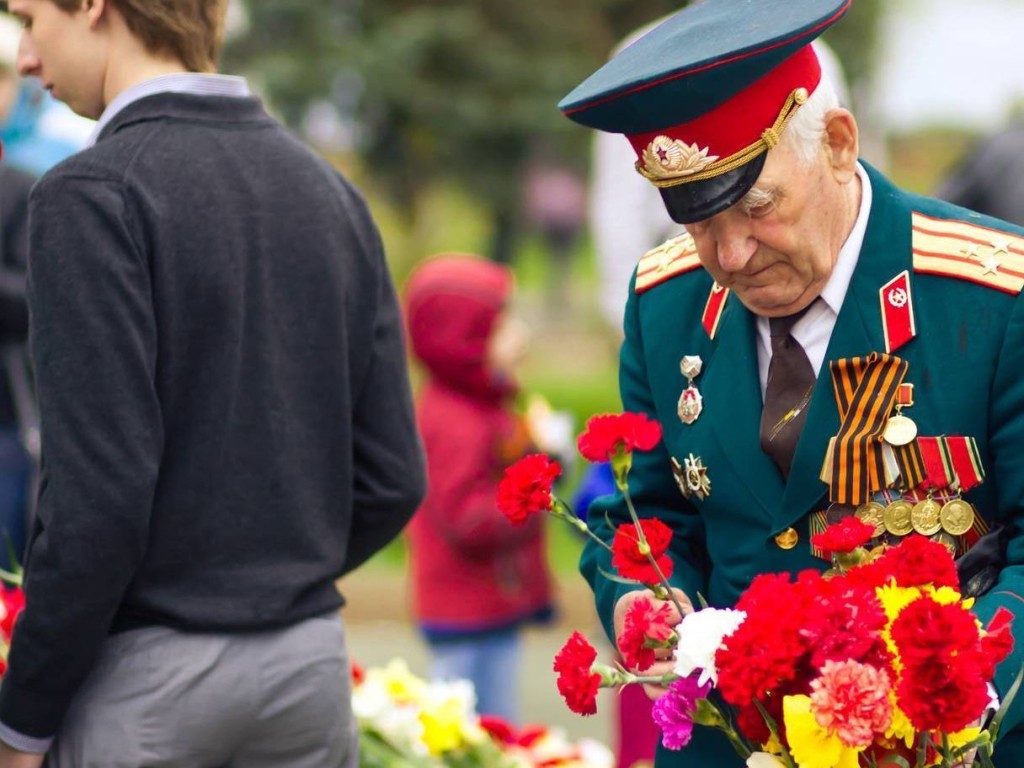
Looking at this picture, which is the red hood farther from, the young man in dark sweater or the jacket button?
the jacket button

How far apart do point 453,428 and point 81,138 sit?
4.63 feet

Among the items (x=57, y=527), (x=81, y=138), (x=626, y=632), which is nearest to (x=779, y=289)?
(x=626, y=632)

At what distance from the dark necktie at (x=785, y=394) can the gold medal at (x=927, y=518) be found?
0.59ft

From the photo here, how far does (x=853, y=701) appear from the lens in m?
1.91

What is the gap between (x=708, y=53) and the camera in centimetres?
225

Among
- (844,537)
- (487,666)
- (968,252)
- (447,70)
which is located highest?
(968,252)

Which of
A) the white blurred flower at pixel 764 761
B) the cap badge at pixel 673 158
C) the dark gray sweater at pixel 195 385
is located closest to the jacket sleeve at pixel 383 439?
the dark gray sweater at pixel 195 385

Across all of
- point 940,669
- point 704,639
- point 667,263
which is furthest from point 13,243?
point 940,669

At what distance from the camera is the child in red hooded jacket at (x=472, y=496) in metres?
5.14

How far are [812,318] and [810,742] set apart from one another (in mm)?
665

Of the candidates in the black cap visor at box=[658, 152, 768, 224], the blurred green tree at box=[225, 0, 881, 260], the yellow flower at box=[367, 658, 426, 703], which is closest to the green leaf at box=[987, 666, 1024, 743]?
the black cap visor at box=[658, 152, 768, 224]

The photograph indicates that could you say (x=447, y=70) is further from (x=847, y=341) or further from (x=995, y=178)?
(x=847, y=341)

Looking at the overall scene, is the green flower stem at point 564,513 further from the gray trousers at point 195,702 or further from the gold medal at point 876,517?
the gray trousers at point 195,702

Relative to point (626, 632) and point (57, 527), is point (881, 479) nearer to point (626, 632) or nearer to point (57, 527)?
point (626, 632)
